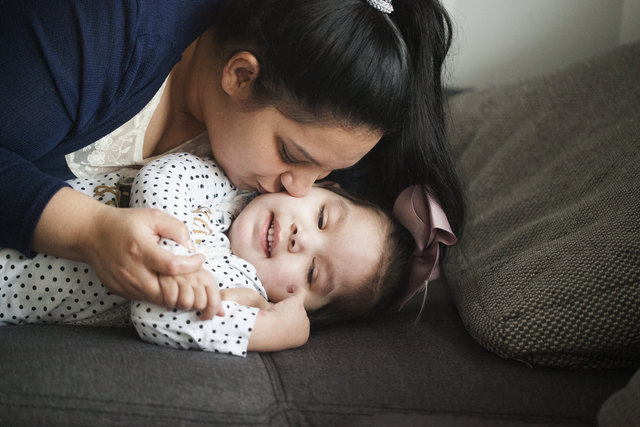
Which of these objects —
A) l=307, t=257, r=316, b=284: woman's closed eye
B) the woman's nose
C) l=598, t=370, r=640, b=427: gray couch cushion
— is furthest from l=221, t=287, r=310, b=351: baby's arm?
l=598, t=370, r=640, b=427: gray couch cushion

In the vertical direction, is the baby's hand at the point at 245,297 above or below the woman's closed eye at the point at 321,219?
below

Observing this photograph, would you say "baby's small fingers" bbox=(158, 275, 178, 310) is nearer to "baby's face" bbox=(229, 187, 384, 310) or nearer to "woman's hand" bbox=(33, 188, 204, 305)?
"woman's hand" bbox=(33, 188, 204, 305)

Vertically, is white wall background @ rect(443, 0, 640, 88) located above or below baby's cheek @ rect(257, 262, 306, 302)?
above

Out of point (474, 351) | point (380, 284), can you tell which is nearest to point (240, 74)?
point (380, 284)

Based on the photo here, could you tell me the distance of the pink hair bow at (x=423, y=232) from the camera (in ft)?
4.09

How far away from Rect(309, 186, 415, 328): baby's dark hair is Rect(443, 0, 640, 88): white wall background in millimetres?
768

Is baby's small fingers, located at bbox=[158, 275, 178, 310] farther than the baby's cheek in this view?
No

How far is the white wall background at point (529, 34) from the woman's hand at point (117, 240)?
1255 millimetres

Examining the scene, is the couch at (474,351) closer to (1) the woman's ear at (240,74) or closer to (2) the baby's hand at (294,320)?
(2) the baby's hand at (294,320)

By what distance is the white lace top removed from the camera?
3.80ft

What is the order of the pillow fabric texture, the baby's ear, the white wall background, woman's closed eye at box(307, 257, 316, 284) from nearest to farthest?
the pillow fabric texture < woman's closed eye at box(307, 257, 316, 284) < the baby's ear < the white wall background

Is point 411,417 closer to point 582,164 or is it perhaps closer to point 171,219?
point 171,219

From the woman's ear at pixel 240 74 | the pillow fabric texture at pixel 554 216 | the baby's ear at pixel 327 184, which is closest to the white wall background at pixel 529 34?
the pillow fabric texture at pixel 554 216

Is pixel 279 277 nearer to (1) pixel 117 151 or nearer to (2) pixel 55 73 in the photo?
(1) pixel 117 151
